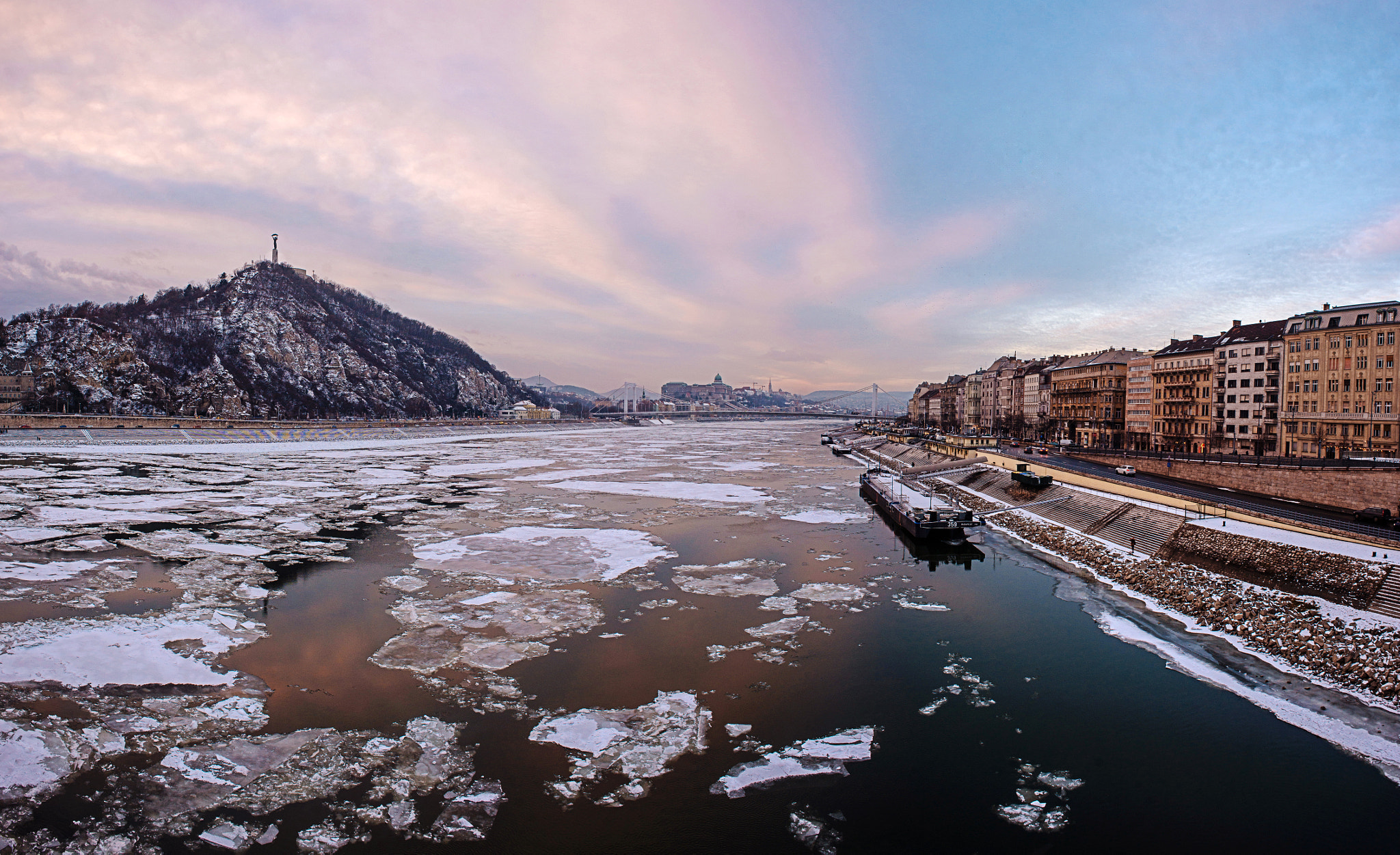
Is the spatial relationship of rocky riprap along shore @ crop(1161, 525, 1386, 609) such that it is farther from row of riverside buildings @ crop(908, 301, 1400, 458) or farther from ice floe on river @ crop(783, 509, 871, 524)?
row of riverside buildings @ crop(908, 301, 1400, 458)

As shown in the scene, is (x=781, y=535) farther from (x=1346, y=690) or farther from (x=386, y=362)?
(x=386, y=362)

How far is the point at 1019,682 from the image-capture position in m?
14.6

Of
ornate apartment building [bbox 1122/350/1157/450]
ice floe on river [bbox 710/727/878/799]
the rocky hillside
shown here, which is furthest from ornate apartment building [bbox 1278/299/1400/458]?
the rocky hillside

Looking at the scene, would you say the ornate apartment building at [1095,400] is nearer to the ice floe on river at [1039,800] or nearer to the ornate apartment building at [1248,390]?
the ornate apartment building at [1248,390]

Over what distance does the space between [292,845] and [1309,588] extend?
2567 cm

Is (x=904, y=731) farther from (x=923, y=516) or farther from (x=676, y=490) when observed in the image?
(x=676, y=490)

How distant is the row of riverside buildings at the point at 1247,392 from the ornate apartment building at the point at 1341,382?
2.4 inches

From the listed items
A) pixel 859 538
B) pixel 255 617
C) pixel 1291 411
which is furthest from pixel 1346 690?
pixel 1291 411

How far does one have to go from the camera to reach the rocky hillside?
11856 centimetres

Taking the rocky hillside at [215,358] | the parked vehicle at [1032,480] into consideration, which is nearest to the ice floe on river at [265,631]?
the parked vehicle at [1032,480]

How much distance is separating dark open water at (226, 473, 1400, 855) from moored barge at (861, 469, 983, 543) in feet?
34.0

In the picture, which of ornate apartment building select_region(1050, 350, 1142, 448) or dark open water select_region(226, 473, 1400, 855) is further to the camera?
ornate apartment building select_region(1050, 350, 1142, 448)

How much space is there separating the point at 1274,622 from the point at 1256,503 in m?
16.0

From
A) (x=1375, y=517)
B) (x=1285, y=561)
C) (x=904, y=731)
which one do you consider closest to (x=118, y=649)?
(x=904, y=731)
